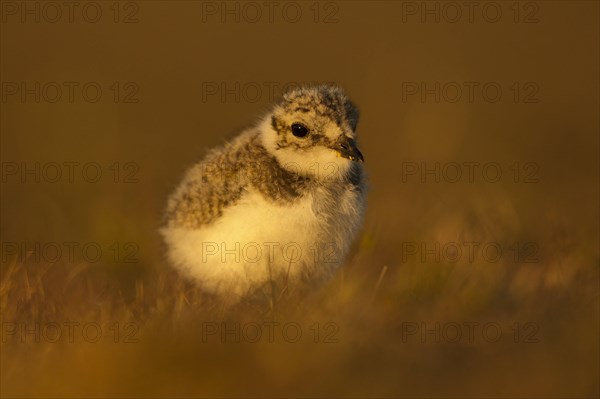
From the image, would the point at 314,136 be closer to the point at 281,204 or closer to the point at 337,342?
the point at 281,204

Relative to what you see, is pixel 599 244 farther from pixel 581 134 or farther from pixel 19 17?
pixel 19 17

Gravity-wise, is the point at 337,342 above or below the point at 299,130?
below

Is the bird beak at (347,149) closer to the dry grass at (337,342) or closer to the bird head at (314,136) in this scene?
the bird head at (314,136)

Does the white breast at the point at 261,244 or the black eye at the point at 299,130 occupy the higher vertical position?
the black eye at the point at 299,130

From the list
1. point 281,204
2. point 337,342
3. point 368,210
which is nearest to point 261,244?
point 281,204

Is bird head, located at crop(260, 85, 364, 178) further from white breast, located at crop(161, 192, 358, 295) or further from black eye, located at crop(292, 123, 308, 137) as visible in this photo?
white breast, located at crop(161, 192, 358, 295)

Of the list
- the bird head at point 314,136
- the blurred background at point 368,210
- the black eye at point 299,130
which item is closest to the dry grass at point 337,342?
the blurred background at point 368,210

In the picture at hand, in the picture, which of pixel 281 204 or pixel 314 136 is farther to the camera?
pixel 314 136

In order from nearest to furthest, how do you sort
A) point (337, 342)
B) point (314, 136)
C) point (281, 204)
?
point (337, 342) → point (281, 204) → point (314, 136)
